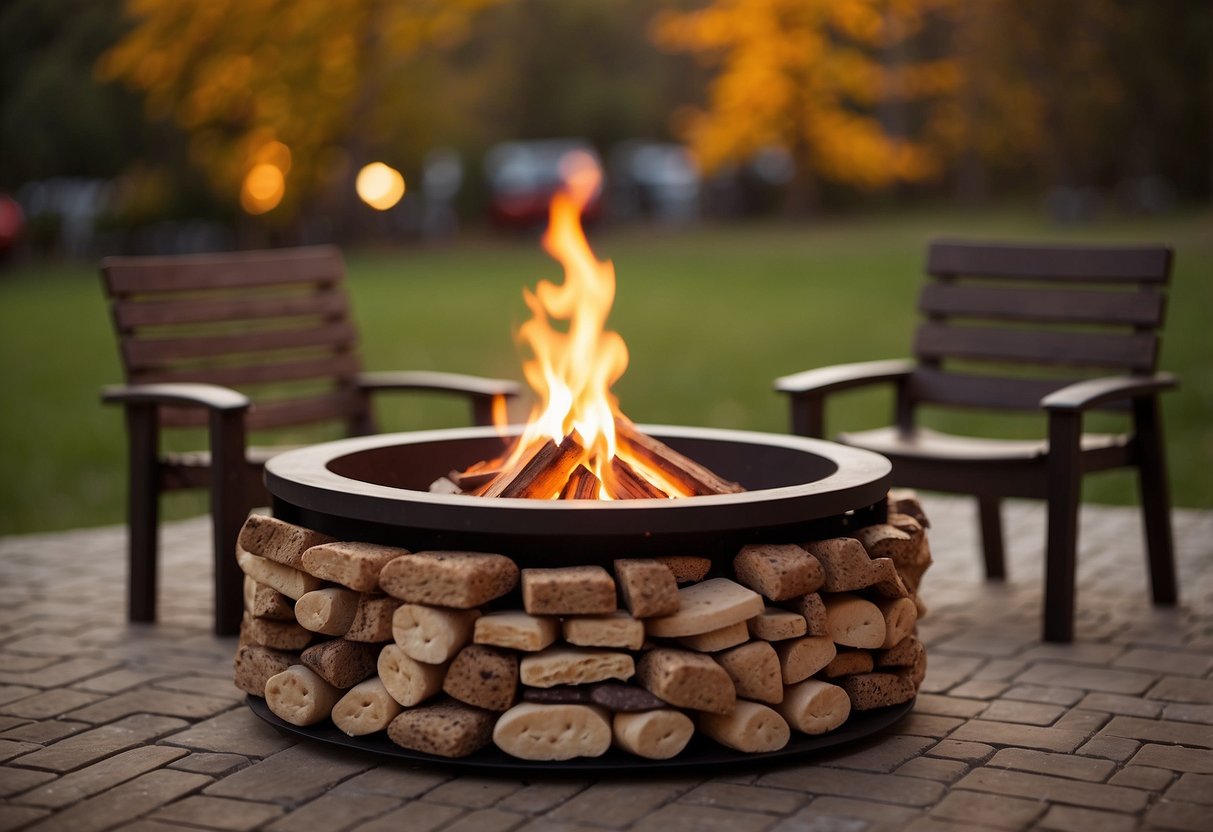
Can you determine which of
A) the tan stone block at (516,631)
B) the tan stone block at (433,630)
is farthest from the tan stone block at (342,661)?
the tan stone block at (516,631)

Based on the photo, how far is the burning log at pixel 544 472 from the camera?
143 inches

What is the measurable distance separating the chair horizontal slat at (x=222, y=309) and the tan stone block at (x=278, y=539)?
5.36 feet

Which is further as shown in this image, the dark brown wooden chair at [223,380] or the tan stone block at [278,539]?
the dark brown wooden chair at [223,380]

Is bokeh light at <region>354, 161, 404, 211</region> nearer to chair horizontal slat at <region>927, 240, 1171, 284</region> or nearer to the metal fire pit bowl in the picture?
the metal fire pit bowl

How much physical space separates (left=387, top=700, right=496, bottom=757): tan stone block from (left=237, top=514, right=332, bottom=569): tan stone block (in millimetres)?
451

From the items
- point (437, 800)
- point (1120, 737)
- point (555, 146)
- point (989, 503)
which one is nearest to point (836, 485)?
point (1120, 737)

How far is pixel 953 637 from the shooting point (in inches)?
181

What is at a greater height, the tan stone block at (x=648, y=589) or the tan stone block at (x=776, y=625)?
the tan stone block at (x=648, y=589)

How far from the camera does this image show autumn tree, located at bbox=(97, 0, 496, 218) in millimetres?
17281

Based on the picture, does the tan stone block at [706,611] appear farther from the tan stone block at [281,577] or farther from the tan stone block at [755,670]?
the tan stone block at [281,577]

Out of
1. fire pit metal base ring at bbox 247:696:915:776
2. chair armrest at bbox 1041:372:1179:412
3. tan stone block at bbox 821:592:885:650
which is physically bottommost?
fire pit metal base ring at bbox 247:696:915:776

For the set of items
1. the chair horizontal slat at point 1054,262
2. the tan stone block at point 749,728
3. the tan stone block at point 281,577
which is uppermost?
the chair horizontal slat at point 1054,262

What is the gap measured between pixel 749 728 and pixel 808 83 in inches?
933

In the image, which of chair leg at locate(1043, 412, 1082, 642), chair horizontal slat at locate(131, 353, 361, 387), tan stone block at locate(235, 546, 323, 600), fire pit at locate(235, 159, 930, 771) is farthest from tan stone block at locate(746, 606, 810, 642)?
chair horizontal slat at locate(131, 353, 361, 387)
